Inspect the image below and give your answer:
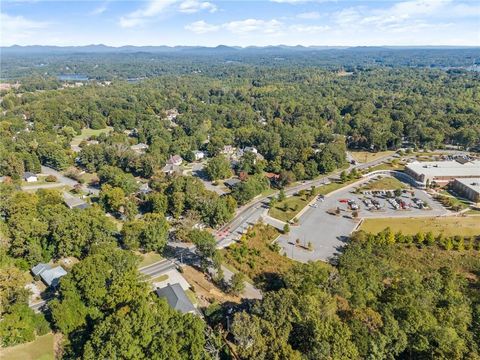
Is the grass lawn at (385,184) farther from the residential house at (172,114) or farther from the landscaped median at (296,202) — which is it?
the residential house at (172,114)

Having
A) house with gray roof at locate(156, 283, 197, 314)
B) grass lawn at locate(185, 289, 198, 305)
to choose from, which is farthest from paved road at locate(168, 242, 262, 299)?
house with gray roof at locate(156, 283, 197, 314)

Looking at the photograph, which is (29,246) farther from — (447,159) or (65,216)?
(447,159)

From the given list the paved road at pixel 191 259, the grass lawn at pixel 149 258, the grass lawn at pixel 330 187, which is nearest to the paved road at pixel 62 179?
the grass lawn at pixel 149 258

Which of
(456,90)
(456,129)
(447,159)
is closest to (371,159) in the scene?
(447,159)

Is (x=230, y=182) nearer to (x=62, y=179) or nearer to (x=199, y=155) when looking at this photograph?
(x=199, y=155)

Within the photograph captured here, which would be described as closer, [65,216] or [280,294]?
[280,294]

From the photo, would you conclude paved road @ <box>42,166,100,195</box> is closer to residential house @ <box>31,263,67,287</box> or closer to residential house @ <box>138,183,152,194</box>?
residential house @ <box>138,183,152,194</box>
